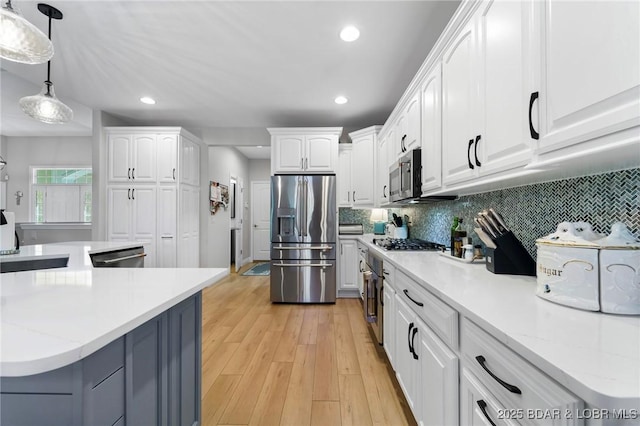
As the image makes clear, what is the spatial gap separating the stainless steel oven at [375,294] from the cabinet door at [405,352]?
0.44 m

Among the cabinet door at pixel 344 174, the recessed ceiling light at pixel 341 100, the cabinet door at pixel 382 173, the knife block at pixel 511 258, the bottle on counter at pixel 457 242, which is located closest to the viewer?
the knife block at pixel 511 258

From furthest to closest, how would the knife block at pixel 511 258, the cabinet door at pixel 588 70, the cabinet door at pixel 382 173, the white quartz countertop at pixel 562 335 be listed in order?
the cabinet door at pixel 382 173, the knife block at pixel 511 258, the cabinet door at pixel 588 70, the white quartz countertop at pixel 562 335

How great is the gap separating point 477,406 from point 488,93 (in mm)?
1308

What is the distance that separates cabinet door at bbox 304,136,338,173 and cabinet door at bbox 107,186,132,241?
266cm

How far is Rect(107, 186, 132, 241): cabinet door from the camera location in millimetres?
4000

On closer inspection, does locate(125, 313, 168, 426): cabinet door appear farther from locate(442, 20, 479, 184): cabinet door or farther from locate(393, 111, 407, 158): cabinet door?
locate(393, 111, 407, 158): cabinet door

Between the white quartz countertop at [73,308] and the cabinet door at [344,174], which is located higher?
the cabinet door at [344,174]

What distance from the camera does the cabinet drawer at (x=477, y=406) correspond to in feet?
2.48

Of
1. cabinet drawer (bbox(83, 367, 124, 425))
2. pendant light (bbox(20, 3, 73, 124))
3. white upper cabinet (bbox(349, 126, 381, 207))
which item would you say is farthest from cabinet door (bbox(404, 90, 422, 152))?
pendant light (bbox(20, 3, 73, 124))

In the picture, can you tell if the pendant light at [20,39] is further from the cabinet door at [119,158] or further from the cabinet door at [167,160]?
the cabinet door at [119,158]

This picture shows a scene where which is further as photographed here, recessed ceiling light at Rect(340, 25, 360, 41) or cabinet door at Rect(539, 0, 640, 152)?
recessed ceiling light at Rect(340, 25, 360, 41)

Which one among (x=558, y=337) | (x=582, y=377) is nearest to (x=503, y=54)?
(x=558, y=337)

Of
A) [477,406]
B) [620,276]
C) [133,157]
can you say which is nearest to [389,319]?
[477,406]

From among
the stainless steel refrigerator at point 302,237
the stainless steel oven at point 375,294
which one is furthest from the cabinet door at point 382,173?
the stainless steel oven at point 375,294
